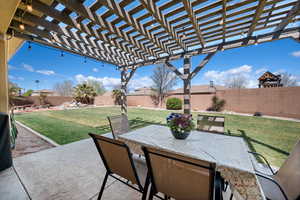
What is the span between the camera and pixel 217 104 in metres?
8.71

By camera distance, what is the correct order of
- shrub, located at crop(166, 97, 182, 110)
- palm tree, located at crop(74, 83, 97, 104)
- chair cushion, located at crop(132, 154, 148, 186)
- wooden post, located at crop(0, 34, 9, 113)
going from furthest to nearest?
palm tree, located at crop(74, 83, 97, 104) < shrub, located at crop(166, 97, 182, 110) < wooden post, located at crop(0, 34, 9, 113) < chair cushion, located at crop(132, 154, 148, 186)

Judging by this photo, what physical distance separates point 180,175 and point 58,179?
6.35 ft

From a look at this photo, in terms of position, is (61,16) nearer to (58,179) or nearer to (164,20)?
(164,20)

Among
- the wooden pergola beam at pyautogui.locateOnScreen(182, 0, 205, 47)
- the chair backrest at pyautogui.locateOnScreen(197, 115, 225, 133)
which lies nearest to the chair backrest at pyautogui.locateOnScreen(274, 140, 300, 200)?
the chair backrest at pyautogui.locateOnScreen(197, 115, 225, 133)

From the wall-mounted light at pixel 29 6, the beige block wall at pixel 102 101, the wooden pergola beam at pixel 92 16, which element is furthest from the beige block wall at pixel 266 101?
the beige block wall at pixel 102 101

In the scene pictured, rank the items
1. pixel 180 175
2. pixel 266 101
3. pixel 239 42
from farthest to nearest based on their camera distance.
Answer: pixel 266 101 < pixel 239 42 < pixel 180 175

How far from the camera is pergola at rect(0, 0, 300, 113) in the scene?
5.61ft

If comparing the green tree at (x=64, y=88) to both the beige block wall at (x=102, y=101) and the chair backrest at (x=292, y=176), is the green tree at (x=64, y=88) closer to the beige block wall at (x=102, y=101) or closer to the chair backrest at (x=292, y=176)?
the beige block wall at (x=102, y=101)

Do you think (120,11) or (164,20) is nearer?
(120,11)

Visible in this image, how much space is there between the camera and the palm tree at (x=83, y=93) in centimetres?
1421

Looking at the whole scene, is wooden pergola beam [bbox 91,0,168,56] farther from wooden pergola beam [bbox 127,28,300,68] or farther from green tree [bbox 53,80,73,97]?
green tree [bbox 53,80,73,97]

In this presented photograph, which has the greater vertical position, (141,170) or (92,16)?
(92,16)

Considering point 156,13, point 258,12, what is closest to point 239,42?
point 258,12

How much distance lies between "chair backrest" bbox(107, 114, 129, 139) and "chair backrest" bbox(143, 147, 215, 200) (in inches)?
53.0
